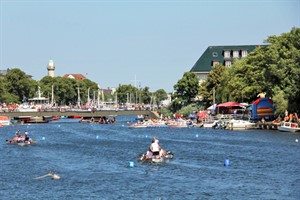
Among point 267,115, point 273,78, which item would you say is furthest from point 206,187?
point 267,115

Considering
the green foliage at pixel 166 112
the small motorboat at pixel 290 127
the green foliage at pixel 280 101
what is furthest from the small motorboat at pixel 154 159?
the green foliage at pixel 166 112

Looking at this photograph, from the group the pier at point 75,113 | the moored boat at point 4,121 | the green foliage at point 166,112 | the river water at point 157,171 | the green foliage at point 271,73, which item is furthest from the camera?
the green foliage at point 166,112

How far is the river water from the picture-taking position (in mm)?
50031

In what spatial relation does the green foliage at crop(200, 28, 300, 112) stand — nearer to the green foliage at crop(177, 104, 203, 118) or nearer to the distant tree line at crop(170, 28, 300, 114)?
the distant tree line at crop(170, 28, 300, 114)

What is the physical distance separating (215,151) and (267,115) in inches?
1855

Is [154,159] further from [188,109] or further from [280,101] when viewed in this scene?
[188,109]

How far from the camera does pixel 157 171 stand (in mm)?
61125

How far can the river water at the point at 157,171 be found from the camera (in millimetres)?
50031

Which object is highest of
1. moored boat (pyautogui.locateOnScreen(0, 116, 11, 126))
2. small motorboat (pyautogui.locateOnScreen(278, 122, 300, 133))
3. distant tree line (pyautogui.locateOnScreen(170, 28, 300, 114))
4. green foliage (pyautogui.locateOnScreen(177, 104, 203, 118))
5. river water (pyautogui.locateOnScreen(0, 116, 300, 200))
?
distant tree line (pyautogui.locateOnScreen(170, 28, 300, 114))

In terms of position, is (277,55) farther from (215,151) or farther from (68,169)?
(68,169)

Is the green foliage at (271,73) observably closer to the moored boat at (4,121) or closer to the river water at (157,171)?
the river water at (157,171)

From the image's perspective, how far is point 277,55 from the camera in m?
117

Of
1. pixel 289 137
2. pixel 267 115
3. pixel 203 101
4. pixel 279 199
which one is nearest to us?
pixel 279 199

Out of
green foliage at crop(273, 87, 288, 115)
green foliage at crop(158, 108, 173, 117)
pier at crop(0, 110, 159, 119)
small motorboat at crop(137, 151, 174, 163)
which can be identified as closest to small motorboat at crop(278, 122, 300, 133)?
green foliage at crop(273, 87, 288, 115)
